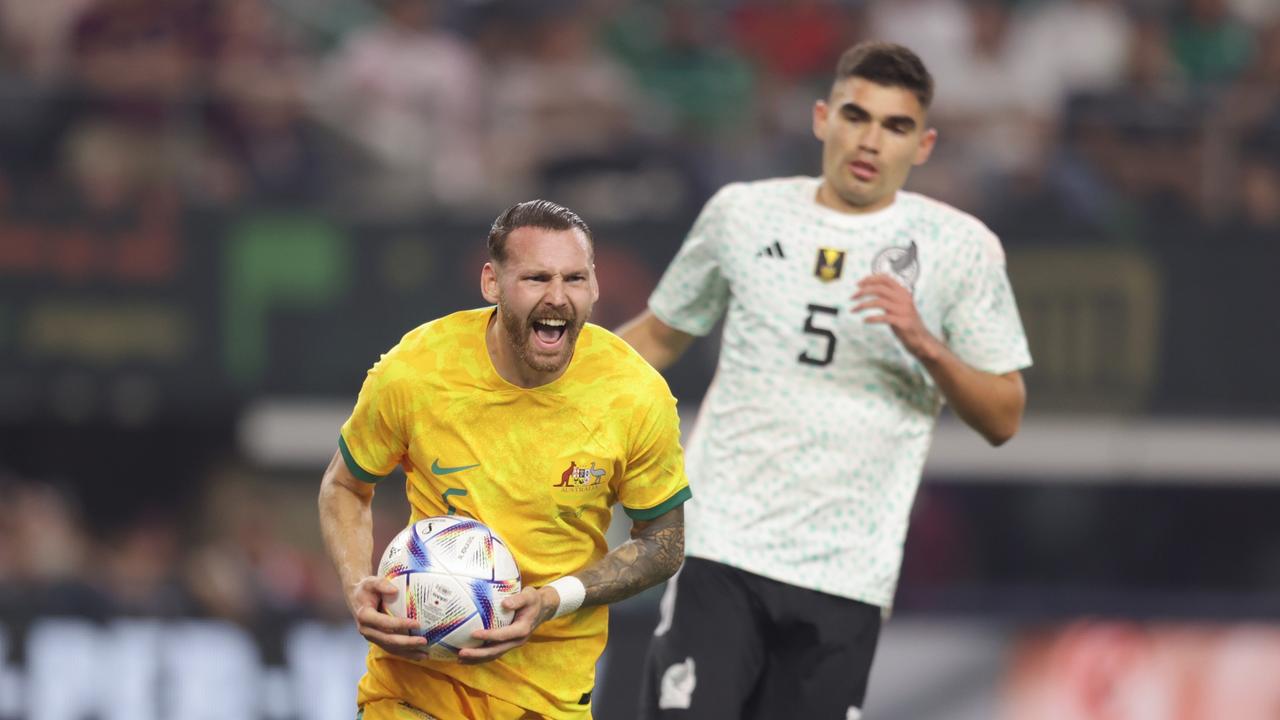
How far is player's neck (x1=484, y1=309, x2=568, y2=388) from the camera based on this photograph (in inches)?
205

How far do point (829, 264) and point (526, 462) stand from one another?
1.36 metres

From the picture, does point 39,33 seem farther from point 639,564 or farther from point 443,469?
point 639,564

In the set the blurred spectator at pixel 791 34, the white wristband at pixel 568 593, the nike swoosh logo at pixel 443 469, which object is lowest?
the white wristband at pixel 568 593

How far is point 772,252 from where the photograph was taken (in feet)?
20.1

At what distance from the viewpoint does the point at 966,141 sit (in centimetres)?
1155

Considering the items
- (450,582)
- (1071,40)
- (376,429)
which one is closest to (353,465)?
(376,429)

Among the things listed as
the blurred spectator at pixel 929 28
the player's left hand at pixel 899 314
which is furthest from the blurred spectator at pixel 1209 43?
the player's left hand at pixel 899 314

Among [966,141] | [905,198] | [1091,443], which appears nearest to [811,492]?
[905,198]

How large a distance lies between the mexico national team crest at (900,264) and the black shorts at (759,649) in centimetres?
100

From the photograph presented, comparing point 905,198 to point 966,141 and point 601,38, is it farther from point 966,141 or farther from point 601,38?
point 601,38

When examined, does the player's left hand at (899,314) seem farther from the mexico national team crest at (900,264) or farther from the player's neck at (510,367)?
the player's neck at (510,367)

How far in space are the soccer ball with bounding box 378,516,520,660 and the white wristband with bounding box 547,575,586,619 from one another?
0.12 meters

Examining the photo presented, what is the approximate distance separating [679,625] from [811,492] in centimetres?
58

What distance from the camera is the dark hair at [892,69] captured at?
19.6ft
